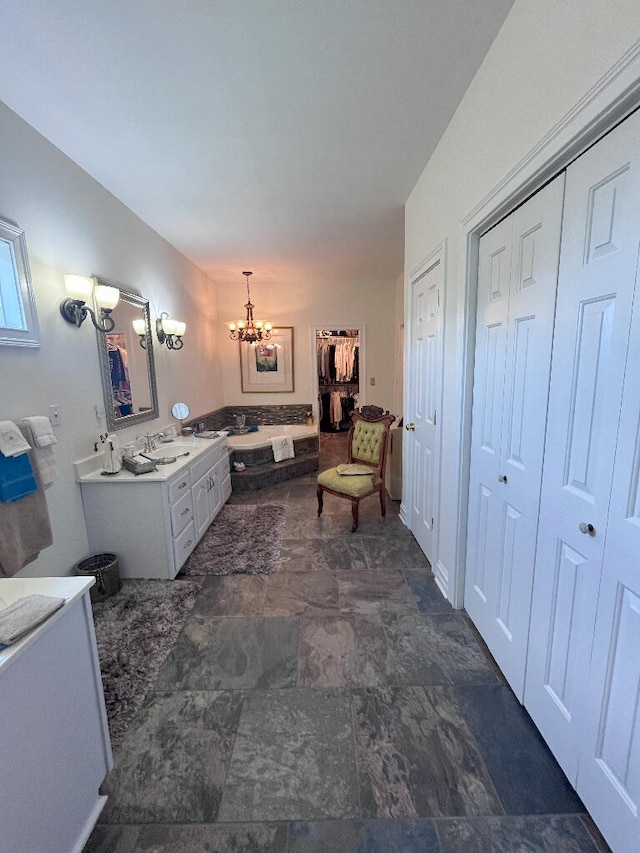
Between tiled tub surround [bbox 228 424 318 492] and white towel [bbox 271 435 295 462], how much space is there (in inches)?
2.3

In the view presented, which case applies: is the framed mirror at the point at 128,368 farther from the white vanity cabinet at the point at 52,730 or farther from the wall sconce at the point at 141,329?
the white vanity cabinet at the point at 52,730

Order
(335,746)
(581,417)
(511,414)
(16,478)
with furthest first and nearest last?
1. (16,478)
2. (511,414)
3. (335,746)
4. (581,417)

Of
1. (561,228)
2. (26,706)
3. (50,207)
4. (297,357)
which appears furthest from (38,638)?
(297,357)

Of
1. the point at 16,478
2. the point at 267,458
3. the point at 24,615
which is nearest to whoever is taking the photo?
the point at 24,615

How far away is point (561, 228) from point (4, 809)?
7.14ft

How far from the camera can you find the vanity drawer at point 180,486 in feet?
8.09

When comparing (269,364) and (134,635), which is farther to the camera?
(269,364)

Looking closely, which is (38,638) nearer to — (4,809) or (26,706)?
(26,706)

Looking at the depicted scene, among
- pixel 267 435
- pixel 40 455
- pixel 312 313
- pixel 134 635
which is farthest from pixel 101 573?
pixel 312 313

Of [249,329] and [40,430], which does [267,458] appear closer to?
[249,329]

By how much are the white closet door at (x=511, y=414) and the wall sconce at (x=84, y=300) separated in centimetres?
225

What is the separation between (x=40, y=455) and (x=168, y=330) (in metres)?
1.99

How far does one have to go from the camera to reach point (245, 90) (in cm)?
167

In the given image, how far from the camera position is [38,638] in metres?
0.92
